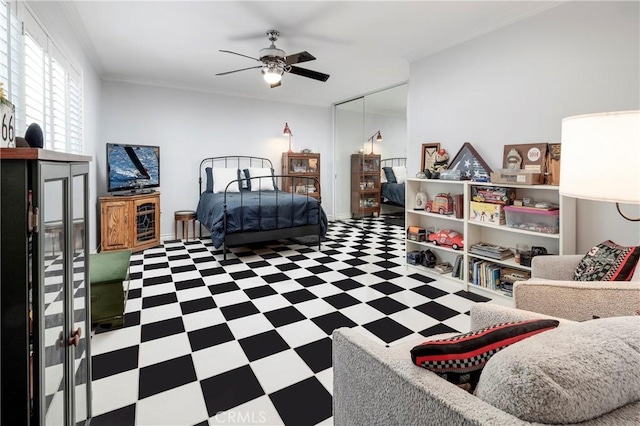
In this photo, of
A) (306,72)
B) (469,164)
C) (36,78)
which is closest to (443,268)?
(469,164)

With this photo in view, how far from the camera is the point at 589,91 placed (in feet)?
7.98

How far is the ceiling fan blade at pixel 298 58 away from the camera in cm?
308

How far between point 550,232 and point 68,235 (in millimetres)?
2980

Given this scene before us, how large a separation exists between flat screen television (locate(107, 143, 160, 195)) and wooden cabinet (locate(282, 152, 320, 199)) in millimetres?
2224

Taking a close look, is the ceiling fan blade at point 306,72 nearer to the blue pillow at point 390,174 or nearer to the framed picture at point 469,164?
the framed picture at point 469,164

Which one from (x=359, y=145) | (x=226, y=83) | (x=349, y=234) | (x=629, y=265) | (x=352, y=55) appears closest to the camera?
(x=629, y=265)

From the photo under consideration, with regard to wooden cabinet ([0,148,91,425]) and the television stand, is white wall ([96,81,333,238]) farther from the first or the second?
wooden cabinet ([0,148,91,425])

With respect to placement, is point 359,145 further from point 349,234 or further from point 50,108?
point 50,108

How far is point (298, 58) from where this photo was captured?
3154 millimetres

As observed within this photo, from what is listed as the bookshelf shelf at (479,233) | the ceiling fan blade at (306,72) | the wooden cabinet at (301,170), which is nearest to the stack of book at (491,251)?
the bookshelf shelf at (479,233)

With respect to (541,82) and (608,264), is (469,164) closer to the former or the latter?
(541,82)

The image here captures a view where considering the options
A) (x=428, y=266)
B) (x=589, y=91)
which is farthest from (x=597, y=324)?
(x=428, y=266)

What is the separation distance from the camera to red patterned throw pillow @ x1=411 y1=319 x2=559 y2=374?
2.58 ft

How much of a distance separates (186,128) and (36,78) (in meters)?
3.23
